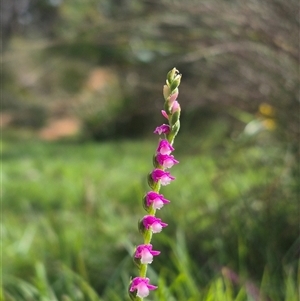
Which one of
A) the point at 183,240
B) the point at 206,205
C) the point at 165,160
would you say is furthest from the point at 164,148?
the point at 206,205

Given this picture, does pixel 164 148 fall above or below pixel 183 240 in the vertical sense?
above

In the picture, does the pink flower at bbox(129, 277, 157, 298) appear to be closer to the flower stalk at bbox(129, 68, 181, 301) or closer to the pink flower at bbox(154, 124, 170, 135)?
the flower stalk at bbox(129, 68, 181, 301)

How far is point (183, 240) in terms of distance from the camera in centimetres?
107

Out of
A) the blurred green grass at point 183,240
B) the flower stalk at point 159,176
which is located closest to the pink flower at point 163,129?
the flower stalk at point 159,176

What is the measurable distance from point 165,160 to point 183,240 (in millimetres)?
738

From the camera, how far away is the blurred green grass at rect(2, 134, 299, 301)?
2.82 feet

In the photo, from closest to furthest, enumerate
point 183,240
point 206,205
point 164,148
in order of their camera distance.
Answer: point 164,148 → point 183,240 → point 206,205

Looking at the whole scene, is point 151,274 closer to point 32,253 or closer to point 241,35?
point 32,253

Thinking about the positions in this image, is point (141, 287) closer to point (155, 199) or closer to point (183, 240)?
point (155, 199)

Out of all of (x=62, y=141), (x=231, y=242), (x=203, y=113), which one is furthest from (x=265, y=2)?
(x=62, y=141)

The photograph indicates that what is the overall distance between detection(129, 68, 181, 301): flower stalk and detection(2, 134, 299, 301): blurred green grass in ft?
0.95

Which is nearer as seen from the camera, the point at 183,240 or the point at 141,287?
the point at 141,287

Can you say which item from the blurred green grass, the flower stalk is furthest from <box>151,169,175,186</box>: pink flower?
the blurred green grass

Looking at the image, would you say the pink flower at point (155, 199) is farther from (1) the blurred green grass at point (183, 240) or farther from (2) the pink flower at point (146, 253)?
(1) the blurred green grass at point (183, 240)
